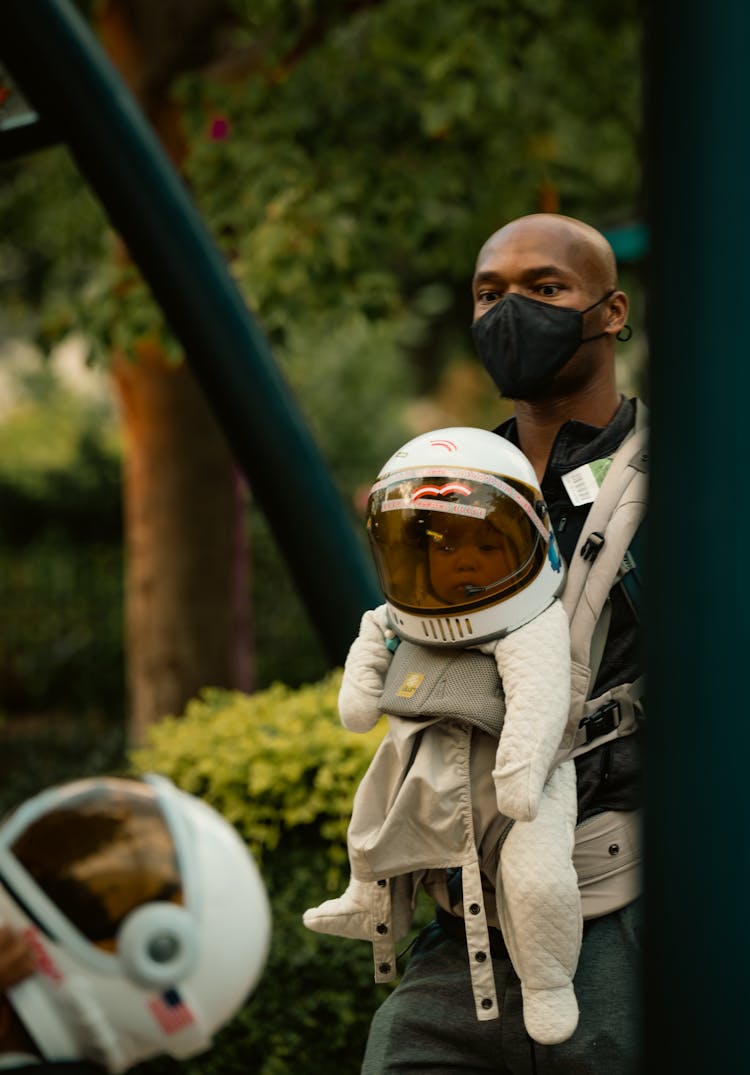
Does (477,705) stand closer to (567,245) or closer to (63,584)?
(567,245)

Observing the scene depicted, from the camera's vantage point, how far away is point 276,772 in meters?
4.68

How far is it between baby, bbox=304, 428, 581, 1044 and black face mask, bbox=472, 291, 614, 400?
0.77 feet

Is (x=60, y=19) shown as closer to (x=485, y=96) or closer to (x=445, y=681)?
(x=485, y=96)

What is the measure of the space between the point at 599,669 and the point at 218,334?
2.74m

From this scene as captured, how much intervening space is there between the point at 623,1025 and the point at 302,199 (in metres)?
5.15

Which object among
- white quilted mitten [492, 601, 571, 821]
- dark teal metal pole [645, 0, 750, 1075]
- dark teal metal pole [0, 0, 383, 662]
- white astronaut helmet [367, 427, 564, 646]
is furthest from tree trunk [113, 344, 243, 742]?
dark teal metal pole [645, 0, 750, 1075]

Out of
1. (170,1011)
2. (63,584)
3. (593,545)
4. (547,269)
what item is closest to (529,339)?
(547,269)

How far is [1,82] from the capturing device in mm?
5312

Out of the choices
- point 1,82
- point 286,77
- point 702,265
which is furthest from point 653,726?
point 286,77

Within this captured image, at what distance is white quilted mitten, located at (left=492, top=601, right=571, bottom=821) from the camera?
94.7 inches

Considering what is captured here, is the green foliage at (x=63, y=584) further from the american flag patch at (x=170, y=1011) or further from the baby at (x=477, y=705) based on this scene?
the american flag patch at (x=170, y=1011)

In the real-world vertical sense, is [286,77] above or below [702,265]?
above

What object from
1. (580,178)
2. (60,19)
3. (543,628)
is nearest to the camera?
(543,628)

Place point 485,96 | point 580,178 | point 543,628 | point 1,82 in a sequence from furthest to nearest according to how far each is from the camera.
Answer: point 580,178, point 485,96, point 1,82, point 543,628
